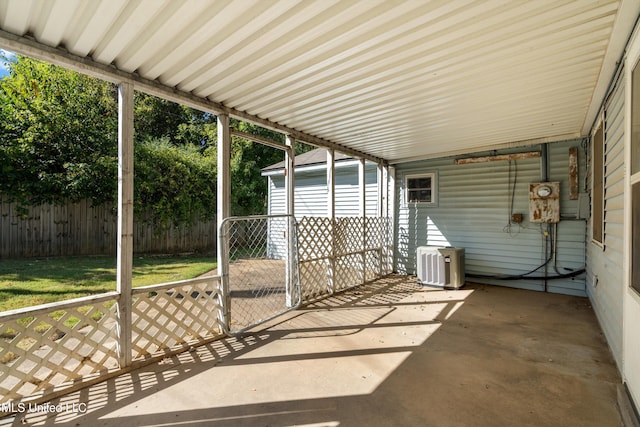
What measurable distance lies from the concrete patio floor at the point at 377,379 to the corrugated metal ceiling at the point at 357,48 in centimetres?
271

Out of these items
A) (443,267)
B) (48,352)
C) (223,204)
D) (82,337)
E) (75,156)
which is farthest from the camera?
(75,156)

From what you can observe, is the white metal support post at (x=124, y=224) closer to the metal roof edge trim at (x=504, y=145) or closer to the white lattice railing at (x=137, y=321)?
the white lattice railing at (x=137, y=321)

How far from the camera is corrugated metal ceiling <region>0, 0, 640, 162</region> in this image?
1.97 meters

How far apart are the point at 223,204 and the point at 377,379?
95.7 inches

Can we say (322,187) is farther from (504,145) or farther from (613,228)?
(613,228)

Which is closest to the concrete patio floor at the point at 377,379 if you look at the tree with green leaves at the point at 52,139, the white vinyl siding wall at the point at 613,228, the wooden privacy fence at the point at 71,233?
the white vinyl siding wall at the point at 613,228

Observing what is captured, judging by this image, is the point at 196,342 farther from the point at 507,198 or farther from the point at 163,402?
the point at 507,198

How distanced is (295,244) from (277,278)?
2.48 meters

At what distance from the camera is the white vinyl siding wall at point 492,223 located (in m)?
5.29

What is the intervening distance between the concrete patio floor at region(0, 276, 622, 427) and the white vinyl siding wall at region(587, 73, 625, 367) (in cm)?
35

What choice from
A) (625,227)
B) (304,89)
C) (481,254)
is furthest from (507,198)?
(304,89)

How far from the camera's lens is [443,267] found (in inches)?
227

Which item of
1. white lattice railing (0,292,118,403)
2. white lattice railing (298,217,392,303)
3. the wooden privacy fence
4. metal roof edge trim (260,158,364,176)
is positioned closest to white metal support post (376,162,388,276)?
white lattice railing (298,217,392,303)

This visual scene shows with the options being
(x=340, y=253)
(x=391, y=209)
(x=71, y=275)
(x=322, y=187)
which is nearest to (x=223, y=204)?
(x=340, y=253)
